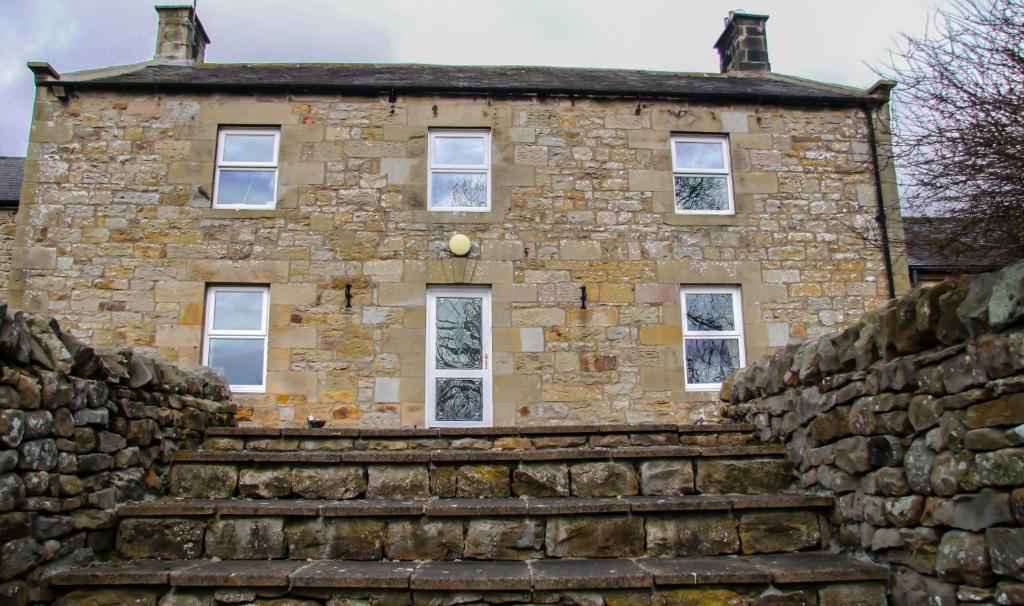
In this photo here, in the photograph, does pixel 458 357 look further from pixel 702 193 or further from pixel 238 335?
pixel 702 193

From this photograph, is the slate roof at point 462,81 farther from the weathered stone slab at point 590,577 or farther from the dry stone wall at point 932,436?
the weathered stone slab at point 590,577

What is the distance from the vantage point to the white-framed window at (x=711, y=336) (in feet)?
30.0

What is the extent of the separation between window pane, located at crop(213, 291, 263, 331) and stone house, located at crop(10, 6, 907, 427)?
3 cm

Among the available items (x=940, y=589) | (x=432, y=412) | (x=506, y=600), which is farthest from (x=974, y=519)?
(x=432, y=412)

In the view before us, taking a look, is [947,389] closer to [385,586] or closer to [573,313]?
[385,586]

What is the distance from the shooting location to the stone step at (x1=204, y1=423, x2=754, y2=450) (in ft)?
17.4

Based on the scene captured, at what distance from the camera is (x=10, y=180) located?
41.0 ft

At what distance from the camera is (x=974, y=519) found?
2783 mm

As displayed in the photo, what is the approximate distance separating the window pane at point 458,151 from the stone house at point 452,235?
4 centimetres

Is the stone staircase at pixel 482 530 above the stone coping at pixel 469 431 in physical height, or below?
below

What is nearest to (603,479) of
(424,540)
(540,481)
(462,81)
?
(540,481)

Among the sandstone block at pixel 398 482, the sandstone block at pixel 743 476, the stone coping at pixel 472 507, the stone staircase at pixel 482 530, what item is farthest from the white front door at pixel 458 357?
the stone coping at pixel 472 507

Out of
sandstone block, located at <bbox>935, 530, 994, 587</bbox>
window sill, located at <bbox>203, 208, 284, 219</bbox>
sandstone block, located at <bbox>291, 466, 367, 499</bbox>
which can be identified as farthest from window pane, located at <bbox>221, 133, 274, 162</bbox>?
sandstone block, located at <bbox>935, 530, 994, 587</bbox>

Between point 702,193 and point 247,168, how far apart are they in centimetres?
637
